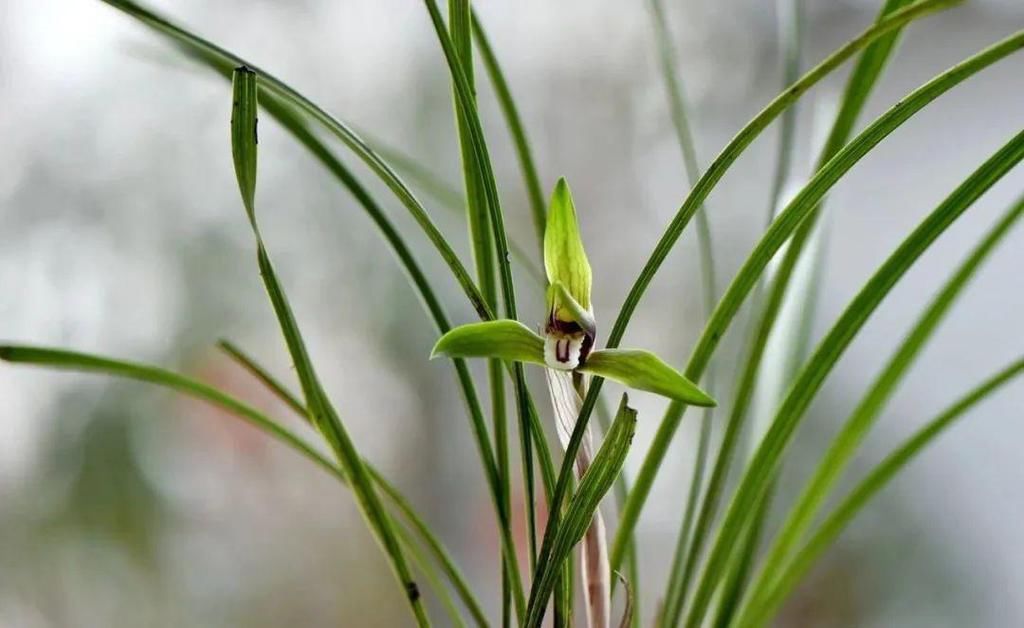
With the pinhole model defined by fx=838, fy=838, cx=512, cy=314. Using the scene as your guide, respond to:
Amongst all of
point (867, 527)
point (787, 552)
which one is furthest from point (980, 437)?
point (787, 552)

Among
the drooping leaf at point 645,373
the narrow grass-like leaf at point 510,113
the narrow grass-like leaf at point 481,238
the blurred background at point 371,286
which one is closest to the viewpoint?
the drooping leaf at point 645,373

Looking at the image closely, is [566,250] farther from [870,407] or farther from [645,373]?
[870,407]

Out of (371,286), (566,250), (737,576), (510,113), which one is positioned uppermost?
(371,286)

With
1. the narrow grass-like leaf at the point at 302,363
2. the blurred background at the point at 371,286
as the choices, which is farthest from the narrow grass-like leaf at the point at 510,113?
the blurred background at the point at 371,286

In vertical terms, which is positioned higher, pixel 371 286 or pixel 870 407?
pixel 371 286

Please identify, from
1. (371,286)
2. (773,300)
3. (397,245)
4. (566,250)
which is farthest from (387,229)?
(371,286)

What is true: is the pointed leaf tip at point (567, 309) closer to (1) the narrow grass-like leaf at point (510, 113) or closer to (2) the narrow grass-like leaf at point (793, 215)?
(2) the narrow grass-like leaf at point (793, 215)
